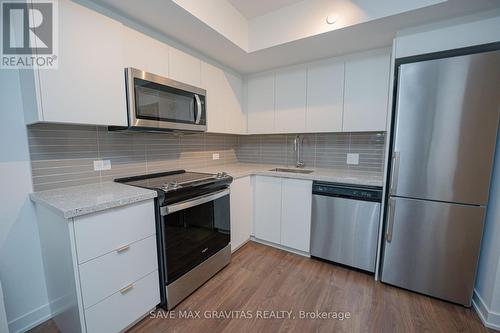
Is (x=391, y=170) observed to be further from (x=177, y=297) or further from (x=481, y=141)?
(x=177, y=297)

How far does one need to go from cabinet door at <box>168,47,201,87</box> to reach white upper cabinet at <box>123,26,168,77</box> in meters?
0.06

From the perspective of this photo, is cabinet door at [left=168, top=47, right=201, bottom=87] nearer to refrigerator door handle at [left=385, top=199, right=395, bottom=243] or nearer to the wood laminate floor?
the wood laminate floor

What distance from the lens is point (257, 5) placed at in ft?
6.11

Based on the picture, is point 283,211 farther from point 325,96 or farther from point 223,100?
point 223,100

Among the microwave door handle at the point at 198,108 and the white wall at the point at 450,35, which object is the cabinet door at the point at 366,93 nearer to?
the white wall at the point at 450,35

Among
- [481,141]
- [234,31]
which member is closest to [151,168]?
[234,31]

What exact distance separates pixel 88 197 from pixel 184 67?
1.35 meters

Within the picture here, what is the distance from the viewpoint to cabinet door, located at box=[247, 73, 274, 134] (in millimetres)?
2596

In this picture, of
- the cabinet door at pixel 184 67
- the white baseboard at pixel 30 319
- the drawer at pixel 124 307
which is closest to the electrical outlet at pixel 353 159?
the cabinet door at pixel 184 67

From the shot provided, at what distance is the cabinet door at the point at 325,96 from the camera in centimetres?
218

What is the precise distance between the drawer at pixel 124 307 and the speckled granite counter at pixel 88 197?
56cm

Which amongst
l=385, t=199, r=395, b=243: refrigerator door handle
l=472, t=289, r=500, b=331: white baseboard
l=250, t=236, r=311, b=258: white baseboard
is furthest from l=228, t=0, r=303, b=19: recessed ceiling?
l=472, t=289, r=500, b=331: white baseboard

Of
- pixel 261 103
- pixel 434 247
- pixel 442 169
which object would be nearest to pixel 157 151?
pixel 261 103

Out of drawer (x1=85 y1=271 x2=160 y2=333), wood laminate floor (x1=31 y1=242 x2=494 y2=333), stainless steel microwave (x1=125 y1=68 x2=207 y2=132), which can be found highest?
stainless steel microwave (x1=125 y1=68 x2=207 y2=132)
